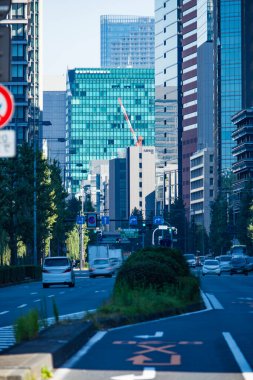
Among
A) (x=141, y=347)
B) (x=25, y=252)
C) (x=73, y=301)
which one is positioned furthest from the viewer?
(x=25, y=252)

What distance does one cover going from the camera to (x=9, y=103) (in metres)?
13.8

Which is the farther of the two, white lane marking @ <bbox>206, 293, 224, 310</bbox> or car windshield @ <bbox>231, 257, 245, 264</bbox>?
car windshield @ <bbox>231, 257, 245, 264</bbox>

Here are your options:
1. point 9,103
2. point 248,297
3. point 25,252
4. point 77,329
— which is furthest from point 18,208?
point 9,103

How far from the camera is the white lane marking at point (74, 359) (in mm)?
15594

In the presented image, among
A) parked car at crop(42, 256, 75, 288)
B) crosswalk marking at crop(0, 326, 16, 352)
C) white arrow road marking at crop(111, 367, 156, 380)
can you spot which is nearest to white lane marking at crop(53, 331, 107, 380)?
white arrow road marking at crop(111, 367, 156, 380)

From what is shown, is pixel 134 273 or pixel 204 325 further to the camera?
pixel 134 273

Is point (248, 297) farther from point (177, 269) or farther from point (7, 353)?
point (7, 353)

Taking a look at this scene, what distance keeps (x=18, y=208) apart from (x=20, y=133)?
65893 mm

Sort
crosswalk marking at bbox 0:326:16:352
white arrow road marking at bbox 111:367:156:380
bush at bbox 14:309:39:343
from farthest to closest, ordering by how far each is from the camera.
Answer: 1. crosswalk marking at bbox 0:326:16:352
2. bush at bbox 14:309:39:343
3. white arrow road marking at bbox 111:367:156:380

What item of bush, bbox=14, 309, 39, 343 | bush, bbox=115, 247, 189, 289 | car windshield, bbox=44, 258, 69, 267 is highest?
car windshield, bbox=44, 258, 69, 267

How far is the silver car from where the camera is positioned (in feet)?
299

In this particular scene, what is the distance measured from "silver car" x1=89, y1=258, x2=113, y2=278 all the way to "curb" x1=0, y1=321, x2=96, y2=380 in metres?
68.1

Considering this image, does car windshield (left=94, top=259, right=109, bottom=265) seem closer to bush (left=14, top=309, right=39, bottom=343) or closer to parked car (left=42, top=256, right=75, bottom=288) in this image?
parked car (left=42, top=256, right=75, bottom=288)

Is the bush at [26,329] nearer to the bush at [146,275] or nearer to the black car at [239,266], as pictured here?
the bush at [146,275]
